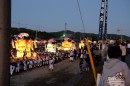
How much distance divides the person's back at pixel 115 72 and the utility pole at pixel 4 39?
2.79 metres

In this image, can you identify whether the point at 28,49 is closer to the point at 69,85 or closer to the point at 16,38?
the point at 16,38

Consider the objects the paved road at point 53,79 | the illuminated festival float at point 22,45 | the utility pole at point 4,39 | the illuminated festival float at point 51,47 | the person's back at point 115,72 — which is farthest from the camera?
the illuminated festival float at point 51,47

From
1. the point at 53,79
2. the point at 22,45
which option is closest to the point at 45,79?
the point at 53,79

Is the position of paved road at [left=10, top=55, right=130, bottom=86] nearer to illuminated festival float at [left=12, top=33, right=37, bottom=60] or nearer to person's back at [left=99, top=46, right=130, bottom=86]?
person's back at [left=99, top=46, right=130, bottom=86]

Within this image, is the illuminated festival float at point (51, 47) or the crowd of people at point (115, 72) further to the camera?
the illuminated festival float at point (51, 47)

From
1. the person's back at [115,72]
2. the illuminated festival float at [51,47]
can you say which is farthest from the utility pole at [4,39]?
the illuminated festival float at [51,47]

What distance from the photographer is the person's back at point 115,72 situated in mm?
6109

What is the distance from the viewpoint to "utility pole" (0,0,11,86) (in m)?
3.67

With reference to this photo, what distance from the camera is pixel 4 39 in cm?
371

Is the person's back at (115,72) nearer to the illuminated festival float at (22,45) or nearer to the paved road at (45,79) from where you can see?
the paved road at (45,79)

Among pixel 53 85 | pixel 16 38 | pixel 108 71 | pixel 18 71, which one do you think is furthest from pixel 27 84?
pixel 16 38

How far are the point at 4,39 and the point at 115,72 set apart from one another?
9.40 ft

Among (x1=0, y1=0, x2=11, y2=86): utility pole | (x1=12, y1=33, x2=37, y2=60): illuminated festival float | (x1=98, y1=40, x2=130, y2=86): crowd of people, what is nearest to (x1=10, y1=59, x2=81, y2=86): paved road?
(x1=12, y1=33, x2=37, y2=60): illuminated festival float

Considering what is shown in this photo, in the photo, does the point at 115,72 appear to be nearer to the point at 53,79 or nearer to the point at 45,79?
the point at 53,79
